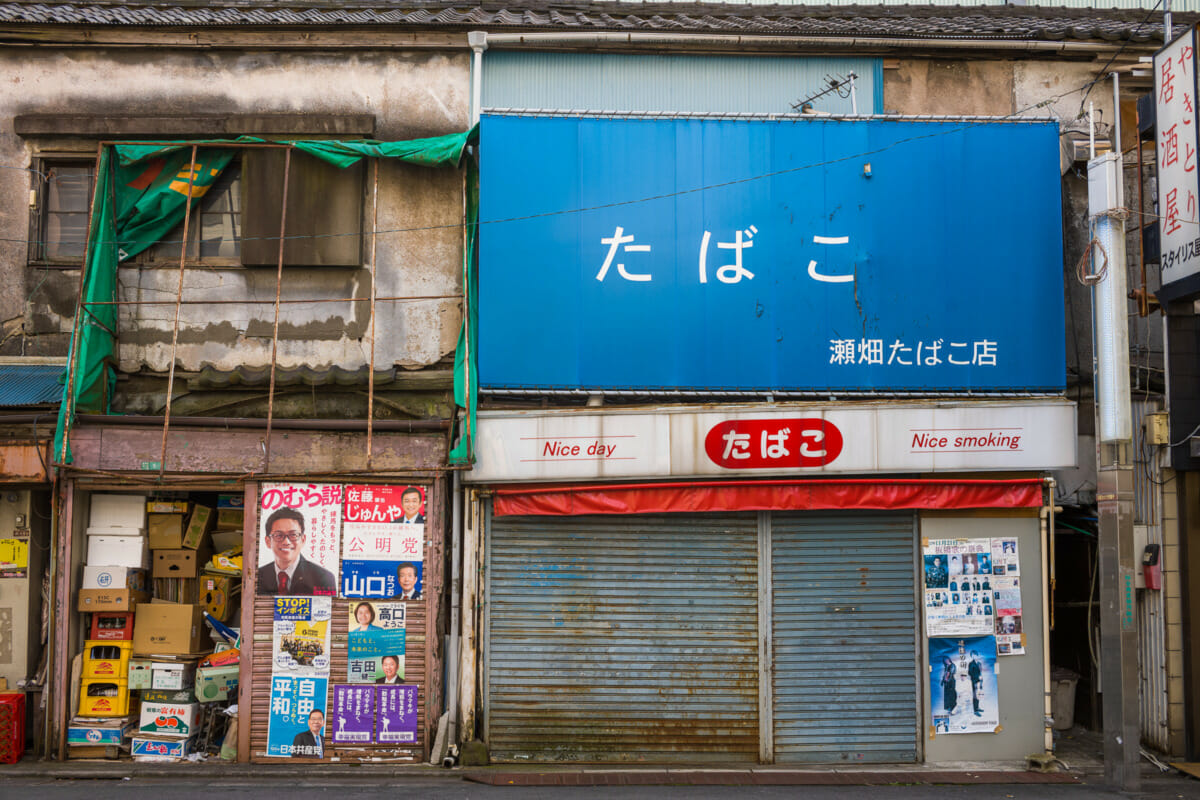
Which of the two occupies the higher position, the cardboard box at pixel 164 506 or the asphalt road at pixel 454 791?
the cardboard box at pixel 164 506

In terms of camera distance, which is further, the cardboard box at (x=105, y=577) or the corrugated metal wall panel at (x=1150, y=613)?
the corrugated metal wall panel at (x=1150, y=613)

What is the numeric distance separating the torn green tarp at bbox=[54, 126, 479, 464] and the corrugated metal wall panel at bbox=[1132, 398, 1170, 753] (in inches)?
310

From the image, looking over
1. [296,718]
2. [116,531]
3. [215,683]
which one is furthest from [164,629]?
[296,718]

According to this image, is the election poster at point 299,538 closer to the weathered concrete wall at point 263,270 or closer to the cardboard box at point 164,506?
the cardboard box at point 164,506

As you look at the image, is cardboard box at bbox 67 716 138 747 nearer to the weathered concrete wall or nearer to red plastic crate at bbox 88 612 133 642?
red plastic crate at bbox 88 612 133 642

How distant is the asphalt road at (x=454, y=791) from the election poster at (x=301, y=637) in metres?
1.14

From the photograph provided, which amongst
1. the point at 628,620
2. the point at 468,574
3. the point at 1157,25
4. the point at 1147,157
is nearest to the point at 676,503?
the point at 628,620

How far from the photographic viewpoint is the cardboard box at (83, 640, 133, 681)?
1021cm

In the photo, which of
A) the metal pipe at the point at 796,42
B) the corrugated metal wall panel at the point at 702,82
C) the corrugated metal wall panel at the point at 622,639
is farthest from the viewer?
the corrugated metal wall panel at the point at 702,82

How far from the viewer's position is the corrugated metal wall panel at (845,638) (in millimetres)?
10117

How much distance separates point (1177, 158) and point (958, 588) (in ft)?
17.0

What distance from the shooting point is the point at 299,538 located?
10.0 metres

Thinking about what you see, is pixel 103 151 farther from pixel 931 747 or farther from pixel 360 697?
pixel 931 747

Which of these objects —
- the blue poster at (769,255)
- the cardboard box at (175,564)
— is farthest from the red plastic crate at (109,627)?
the blue poster at (769,255)
